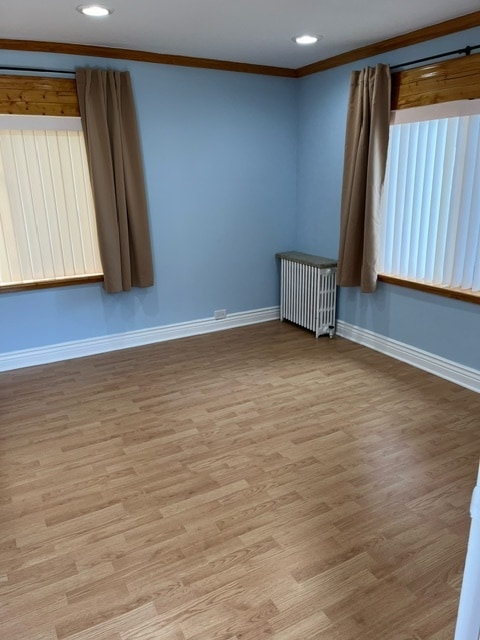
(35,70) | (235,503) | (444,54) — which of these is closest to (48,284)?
(35,70)

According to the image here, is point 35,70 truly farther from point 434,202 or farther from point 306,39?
point 434,202

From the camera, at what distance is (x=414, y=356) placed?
12.5 feet

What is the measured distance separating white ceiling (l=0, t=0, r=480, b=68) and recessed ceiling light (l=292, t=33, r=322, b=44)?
0.20 ft

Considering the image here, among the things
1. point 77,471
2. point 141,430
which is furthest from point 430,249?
point 77,471

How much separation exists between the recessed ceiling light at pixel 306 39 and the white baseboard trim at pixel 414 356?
243cm

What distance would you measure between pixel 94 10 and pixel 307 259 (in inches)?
105

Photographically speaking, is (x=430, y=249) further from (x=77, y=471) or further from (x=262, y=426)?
(x=77, y=471)

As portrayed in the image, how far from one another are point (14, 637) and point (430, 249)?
3.42 metres

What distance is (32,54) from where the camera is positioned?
136 inches

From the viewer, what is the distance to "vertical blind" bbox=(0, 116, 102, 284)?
11.7 ft

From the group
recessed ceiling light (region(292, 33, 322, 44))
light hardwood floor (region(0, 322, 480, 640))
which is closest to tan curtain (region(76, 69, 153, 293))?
light hardwood floor (region(0, 322, 480, 640))

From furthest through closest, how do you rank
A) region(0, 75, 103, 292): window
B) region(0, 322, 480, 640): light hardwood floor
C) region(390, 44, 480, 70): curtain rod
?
region(0, 75, 103, 292): window, region(390, 44, 480, 70): curtain rod, region(0, 322, 480, 640): light hardwood floor

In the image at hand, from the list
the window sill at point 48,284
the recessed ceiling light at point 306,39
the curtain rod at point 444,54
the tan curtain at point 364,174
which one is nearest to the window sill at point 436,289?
the tan curtain at point 364,174

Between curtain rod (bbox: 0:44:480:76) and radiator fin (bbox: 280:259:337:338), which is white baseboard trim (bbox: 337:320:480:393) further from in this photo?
curtain rod (bbox: 0:44:480:76)
